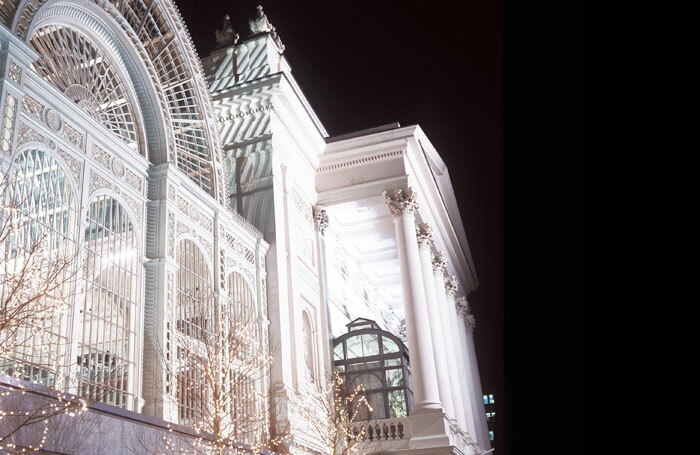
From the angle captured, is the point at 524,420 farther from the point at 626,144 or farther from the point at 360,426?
the point at 360,426

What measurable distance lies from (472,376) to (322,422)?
22.6 meters

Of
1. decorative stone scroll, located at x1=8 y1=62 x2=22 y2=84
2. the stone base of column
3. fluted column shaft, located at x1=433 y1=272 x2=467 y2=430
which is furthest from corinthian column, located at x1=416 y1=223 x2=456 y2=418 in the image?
decorative stone scroll, located at x1=8 y1=62 x2=22 y2=84

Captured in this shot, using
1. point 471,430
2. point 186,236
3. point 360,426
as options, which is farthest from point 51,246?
point 471,430

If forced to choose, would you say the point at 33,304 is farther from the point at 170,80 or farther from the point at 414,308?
the point at 414,308

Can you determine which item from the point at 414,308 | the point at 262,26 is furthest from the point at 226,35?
the point at 414,308

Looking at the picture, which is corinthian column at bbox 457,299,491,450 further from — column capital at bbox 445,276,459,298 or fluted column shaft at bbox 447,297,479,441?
column capital at bbox 445,276,459,298

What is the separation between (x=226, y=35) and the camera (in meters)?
29.2

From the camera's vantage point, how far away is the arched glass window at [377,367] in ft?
93.0

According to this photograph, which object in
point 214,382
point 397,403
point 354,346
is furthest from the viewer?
point 354,346

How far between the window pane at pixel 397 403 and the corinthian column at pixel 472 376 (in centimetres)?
877

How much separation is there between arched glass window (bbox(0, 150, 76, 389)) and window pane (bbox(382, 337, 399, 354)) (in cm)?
1748

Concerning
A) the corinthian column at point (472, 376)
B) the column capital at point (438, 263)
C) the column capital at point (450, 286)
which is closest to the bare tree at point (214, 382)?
the column capital at point (438, 263)

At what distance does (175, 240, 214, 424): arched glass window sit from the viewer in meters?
16.9

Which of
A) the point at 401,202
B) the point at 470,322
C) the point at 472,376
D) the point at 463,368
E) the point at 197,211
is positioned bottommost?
the point at 463,368
